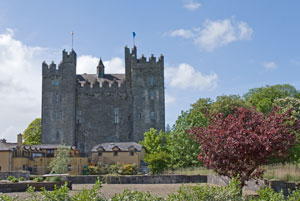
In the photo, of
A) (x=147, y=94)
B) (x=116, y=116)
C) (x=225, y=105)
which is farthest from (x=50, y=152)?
(x=225, y=105)

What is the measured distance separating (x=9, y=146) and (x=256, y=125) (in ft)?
143

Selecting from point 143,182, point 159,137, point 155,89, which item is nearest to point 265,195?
point 143,182

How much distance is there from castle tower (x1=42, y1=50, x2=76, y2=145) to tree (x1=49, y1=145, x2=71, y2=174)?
13.4 metres

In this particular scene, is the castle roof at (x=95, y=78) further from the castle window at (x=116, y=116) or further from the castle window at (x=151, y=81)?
the castle window at (x=151, y=81)

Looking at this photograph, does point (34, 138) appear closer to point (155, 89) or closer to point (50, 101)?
point (50, 101)

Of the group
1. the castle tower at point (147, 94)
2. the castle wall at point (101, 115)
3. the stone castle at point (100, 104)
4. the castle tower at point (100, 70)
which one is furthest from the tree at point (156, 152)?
the castle tower at point (100, 70)

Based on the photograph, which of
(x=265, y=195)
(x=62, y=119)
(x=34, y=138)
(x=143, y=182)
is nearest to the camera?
(x=265, y=195)

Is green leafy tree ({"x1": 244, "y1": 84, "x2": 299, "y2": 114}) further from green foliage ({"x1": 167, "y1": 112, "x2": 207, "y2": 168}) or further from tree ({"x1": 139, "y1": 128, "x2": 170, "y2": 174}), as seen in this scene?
tree ({"x1": 139, "y1": 128, "x2": 170, "y2": 174})

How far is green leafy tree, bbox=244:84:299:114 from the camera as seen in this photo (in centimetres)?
6019

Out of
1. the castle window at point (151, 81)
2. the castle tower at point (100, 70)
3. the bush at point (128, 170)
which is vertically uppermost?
the castle tower at point (100, 70)

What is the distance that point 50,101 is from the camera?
69.9 meters

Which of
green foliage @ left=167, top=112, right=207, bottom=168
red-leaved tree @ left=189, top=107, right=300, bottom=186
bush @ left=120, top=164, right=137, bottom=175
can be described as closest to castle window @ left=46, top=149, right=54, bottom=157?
bush @ left=120, top=164, right=137, bottom=175

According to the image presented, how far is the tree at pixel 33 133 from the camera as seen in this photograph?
82125 mm

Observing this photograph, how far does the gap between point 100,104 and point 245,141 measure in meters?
55.6
